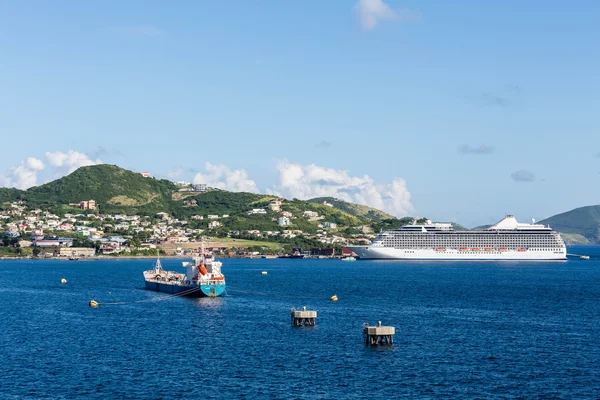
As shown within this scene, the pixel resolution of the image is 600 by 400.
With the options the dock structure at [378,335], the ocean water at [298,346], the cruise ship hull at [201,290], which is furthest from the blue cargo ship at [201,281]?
the dock structure at [378,335]

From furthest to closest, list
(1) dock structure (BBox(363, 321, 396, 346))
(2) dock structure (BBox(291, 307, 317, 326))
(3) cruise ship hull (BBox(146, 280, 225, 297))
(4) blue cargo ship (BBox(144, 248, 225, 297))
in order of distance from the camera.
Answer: (4) blue cargo ship (BBox(144, 248, 225, 297))
(3) cruise ship hull (BBox(146, 280, 225, 297))
(2) dock structure (BBox(291, 307, 317, 326))
(1) dock structure (BBox(363, 321, 396, 346))

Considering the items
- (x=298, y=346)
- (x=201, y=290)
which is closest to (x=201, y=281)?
(x=201, y=290)

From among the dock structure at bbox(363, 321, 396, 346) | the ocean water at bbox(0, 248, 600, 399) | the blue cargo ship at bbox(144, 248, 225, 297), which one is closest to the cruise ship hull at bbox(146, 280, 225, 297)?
the blue cargo ship at bbox(144, 248, 225, 297)

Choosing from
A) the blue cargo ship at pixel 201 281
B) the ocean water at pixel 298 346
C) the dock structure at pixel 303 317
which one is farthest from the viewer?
the blue cargo ship at pixel 201 281

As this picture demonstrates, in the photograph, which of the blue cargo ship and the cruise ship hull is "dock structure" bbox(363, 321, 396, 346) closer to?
the cruise ship hull

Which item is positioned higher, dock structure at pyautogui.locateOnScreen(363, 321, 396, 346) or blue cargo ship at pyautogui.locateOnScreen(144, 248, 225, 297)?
blue cargo ship at pyautogui.locateOnScreen(144, 248, 225, 297)

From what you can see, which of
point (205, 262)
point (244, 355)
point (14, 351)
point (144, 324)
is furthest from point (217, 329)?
point (205, 262)

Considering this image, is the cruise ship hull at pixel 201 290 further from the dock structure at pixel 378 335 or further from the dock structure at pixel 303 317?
the dock structure at pixel 378 335
